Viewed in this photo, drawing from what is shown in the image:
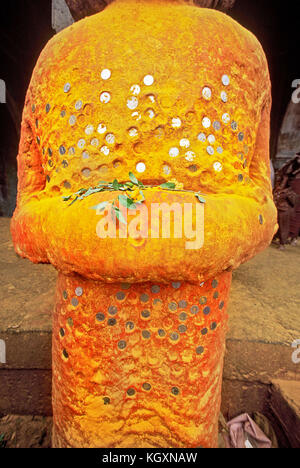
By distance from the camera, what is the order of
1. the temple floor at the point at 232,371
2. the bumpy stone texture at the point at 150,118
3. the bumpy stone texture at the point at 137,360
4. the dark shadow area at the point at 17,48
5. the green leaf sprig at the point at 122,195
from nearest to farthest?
the green leaf sprig at the point at 122,195
the bumpy stone texture at the point at 150,118
the bumpy stone texture at the point at 137,360
the temple floor at the point at 232,371
the dark shadow area at the point at 17,48

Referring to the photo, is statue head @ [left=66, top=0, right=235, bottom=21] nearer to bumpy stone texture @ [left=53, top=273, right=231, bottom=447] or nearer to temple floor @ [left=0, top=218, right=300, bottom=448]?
bumpy stone texture @ [left=53, top=273, right=231, bottom=447]

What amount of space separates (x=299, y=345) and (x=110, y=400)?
1.24 m

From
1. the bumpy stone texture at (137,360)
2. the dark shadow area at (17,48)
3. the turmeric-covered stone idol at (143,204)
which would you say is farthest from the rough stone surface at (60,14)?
the dark shadow area at (17,48)

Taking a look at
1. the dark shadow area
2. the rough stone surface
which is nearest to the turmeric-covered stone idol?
the rough stone surface

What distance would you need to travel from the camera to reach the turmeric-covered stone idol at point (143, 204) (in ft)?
2.59

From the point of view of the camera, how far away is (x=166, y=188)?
2.78 ft

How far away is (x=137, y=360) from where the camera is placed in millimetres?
1111

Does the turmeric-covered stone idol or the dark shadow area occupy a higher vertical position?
the dark shadow area

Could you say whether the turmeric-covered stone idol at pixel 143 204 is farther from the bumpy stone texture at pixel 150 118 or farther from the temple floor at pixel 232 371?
the temple floor at pixel 232 371

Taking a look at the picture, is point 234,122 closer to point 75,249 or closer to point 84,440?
point 75,249

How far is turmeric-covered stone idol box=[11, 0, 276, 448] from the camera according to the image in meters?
0.79

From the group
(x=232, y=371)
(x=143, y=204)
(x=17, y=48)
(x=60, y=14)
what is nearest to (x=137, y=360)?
(x=143, y=204)

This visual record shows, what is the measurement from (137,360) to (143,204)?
2.31 ft

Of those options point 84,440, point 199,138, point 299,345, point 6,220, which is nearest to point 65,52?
point 199,138
